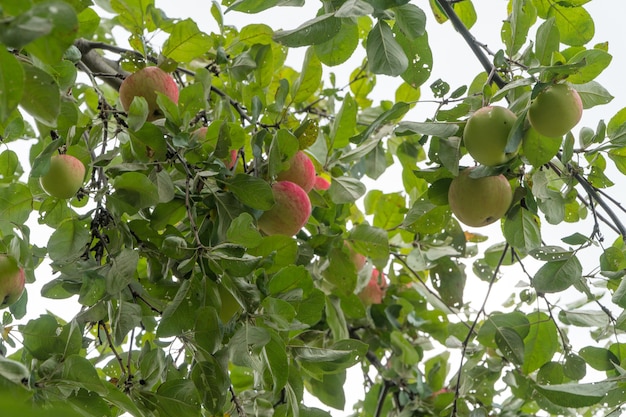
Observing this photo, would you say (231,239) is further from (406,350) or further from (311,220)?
(406,350)

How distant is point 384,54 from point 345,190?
1.19 feet

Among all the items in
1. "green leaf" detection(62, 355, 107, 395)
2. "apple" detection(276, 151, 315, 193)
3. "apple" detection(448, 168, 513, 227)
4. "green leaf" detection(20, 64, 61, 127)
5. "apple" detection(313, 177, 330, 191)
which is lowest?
"green leaf" detection(62, 355, 107, 395)

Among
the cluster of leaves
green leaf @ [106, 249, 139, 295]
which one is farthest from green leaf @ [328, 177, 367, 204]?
green leaf @ [106, 249, 139, 295]

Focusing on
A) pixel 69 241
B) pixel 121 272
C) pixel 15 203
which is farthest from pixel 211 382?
pixel 15 203

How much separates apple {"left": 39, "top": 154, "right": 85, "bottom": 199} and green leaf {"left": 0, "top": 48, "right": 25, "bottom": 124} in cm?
43

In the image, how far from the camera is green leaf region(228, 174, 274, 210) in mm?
886

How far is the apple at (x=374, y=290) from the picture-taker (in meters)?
1.60

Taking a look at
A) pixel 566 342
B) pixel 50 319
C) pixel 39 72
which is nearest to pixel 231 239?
pixel 50 319

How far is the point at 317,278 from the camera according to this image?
1.27m

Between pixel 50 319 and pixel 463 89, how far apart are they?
58 centimetres

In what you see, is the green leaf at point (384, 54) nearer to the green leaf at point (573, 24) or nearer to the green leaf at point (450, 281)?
the green leaf at point (573, 24)

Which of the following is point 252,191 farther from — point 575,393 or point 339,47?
point 575,393

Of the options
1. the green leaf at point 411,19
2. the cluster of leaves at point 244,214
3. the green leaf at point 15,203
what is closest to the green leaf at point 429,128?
the cluster of leaves at point 244,214

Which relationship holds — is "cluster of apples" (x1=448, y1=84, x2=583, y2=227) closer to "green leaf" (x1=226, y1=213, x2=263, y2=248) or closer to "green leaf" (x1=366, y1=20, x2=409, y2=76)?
"green leaf" (x1=366, y1=20, x2=409, y2=76)
